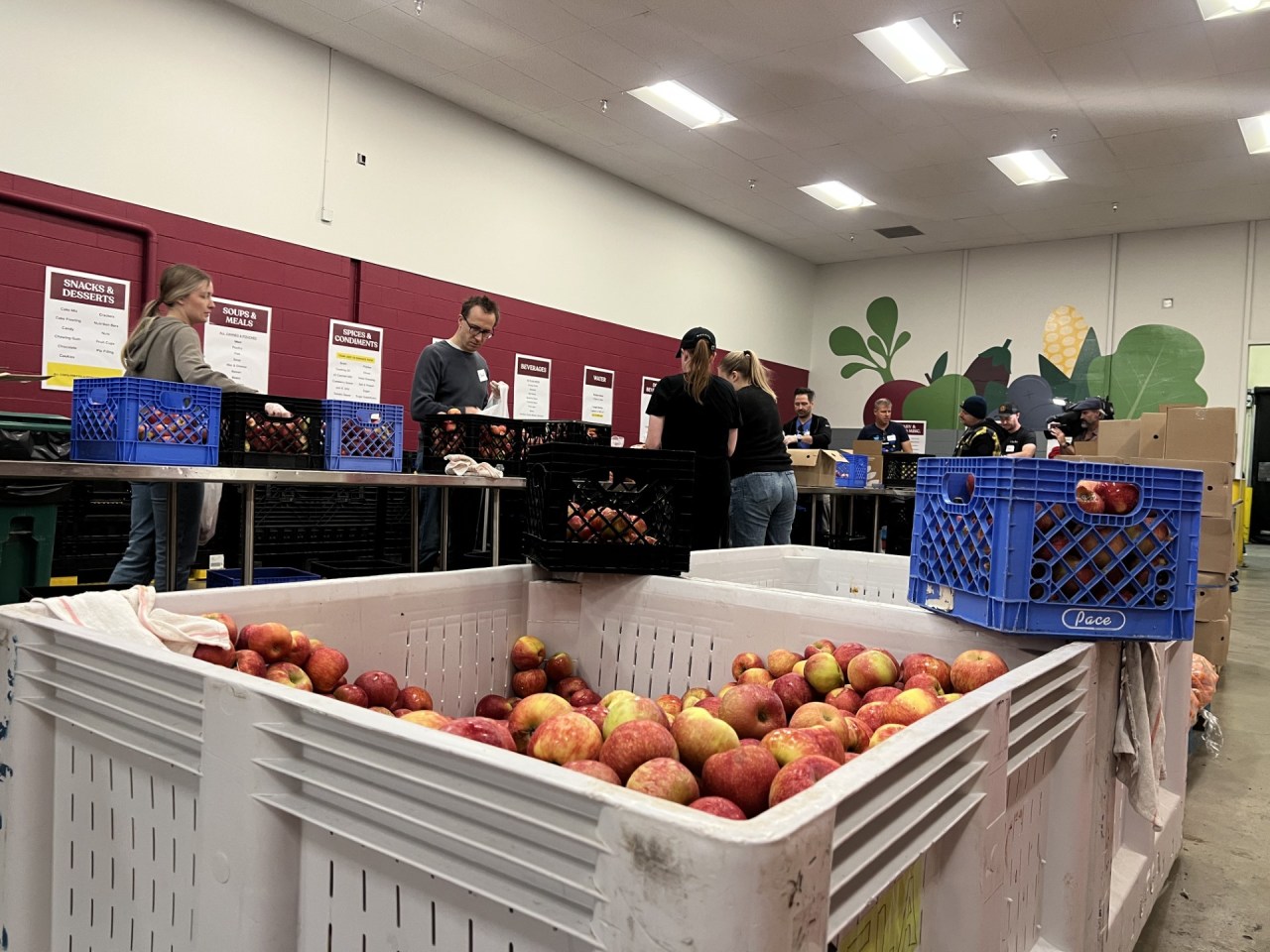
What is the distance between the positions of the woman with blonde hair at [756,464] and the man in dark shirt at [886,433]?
433cm

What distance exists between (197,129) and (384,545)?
273 centimetres

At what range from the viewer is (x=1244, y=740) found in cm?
337

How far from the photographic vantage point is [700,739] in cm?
111

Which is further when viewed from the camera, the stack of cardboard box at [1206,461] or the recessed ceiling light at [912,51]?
the recessed ceiling light at [912,51]

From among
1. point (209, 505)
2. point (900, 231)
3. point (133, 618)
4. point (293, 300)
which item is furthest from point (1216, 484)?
point (900, 231)

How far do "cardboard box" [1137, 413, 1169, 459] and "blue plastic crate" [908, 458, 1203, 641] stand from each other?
3297mm

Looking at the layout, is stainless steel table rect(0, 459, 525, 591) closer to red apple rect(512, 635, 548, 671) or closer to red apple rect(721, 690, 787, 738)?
red apple rect(512, 635, 548, 671)

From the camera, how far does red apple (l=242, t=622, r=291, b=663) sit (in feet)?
4.32

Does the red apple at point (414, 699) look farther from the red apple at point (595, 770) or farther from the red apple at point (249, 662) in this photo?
the red apple at point (595, 770)

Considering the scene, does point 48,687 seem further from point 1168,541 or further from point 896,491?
point 896,491

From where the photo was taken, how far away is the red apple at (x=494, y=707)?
5.54 ft

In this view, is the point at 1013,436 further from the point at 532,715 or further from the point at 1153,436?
the point at 532,715

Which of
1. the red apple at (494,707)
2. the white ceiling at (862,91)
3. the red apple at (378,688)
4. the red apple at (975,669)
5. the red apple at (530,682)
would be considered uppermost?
the white ceiling at (862,91)

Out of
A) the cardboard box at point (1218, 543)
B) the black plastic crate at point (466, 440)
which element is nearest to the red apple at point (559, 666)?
the black plastic crate at point (466, 440)
